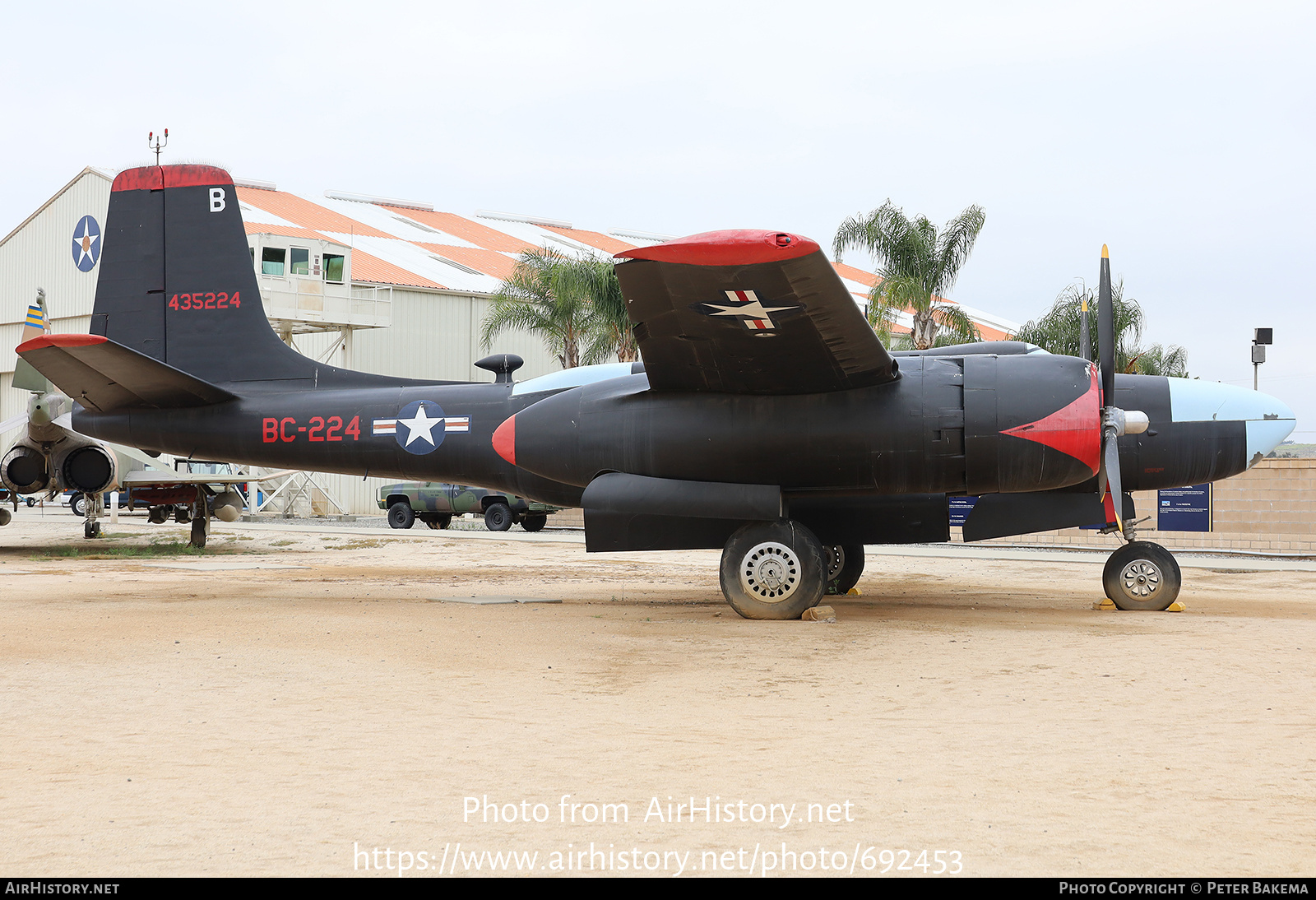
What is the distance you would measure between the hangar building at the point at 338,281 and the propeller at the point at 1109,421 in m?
29.9

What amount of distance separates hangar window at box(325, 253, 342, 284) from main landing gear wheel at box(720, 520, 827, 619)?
97.5 feet

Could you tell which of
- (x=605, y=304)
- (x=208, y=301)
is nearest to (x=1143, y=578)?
(x=208, y=301)

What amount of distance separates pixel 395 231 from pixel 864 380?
1674 inches

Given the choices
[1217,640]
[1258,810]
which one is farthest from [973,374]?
[1258,810]

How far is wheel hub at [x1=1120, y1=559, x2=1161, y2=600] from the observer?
12594mm

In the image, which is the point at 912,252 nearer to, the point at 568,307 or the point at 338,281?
the point at 568,307

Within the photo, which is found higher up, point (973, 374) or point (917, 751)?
point (973, 374)

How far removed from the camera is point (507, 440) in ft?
41.8

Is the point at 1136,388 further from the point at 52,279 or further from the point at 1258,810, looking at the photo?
the point at 52,279

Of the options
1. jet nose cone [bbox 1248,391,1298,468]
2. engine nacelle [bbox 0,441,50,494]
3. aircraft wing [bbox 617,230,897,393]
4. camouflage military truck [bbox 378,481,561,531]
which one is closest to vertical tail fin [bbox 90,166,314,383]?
aircraft wing [bbox 617,230,897,393]

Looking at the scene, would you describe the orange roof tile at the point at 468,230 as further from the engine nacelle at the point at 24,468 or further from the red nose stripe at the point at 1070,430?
the red nose stripe at the point at 1070,430

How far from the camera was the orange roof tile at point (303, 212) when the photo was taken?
45666mm

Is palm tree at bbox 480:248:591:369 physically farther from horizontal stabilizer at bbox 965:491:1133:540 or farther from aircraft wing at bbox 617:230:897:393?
aircraft wing at bbox 617:230:897:393
